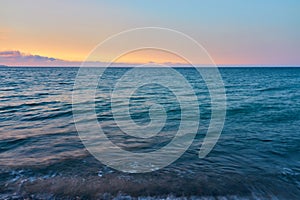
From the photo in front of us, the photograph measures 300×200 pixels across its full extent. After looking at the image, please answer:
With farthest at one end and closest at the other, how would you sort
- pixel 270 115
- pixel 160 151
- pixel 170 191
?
pixel 270 115
pixel 160 151
pixel 170 191

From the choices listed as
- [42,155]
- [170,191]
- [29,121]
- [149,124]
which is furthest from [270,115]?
[29,121]

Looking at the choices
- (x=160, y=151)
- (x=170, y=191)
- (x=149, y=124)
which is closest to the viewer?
(x=170, y=191)

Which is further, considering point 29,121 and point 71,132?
point 29,121

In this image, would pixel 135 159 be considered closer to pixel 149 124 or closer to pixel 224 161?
pixel 224 161

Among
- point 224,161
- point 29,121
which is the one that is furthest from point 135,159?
point 29,121

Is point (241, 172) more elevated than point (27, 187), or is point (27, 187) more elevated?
point (241, 172)

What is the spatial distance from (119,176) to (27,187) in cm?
267

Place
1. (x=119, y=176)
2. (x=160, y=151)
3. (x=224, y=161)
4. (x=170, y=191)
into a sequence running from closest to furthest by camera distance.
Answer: (x=170, y=191)
(x=119, y=176)
(x=224, y=161)
(x=160, y=151)

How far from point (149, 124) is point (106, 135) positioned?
11.5 ft

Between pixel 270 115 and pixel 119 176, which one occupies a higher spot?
pixel 270 115

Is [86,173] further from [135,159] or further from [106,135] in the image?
[106,135]

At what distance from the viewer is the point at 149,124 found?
1499 centimetres

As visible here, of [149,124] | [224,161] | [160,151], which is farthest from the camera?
[149,124]

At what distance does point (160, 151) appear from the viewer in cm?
999
